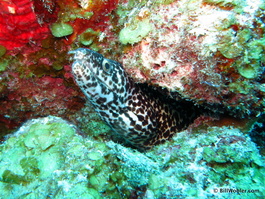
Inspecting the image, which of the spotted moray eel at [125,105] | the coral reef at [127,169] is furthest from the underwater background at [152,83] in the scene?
the spotted moray eel at [125,105]

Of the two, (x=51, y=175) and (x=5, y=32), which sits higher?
(x=5, y=32)

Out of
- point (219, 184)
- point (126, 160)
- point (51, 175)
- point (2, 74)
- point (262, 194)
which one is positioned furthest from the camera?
point (2, 74)

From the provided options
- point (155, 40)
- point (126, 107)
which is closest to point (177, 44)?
point (155, 40)

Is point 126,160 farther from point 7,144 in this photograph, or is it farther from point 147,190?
point 7,144

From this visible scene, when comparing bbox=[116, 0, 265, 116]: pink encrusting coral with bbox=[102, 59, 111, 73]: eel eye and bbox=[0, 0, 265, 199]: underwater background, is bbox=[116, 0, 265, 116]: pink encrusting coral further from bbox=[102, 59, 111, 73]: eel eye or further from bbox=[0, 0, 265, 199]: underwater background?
bbox=[102, 59, 111, 73]: eel eye

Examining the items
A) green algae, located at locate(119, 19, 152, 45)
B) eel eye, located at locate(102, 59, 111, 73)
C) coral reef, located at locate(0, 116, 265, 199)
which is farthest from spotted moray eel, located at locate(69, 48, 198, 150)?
coral reef, located at locate(0, 116, 265, 199)

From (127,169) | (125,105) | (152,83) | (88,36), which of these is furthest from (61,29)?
(127,169)
